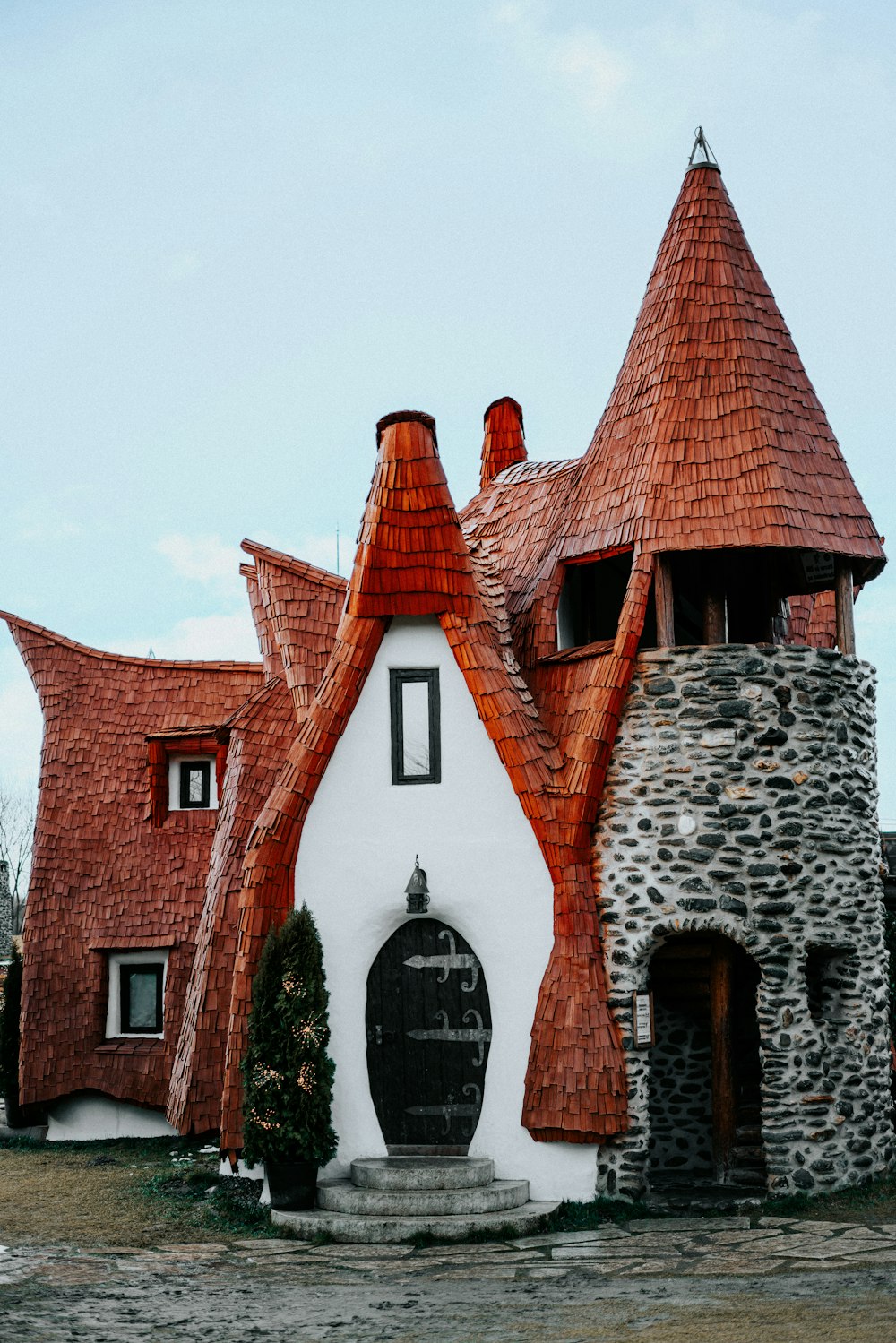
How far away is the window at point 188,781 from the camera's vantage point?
57.6ft

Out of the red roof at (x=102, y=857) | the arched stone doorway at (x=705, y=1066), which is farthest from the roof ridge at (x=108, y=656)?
the arched stone doorway at (x=705, y=1066)

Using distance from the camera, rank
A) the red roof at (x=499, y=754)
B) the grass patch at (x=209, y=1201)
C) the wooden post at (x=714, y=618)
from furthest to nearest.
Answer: the wooden post at (x=714, y=618) → the red roof at (x=499, y=754) → the grass patch at (x=209, y=1201)

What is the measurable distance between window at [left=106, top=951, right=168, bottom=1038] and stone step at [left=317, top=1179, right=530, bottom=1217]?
588cm

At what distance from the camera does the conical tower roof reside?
12.9 m

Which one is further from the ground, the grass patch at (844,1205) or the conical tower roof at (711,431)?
the conical tower roof at (711,431)

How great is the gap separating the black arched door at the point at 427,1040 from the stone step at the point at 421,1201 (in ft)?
2.97

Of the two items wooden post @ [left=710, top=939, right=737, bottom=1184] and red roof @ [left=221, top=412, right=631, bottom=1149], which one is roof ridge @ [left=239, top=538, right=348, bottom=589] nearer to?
red roof @ [left=221, top=412, right=631, bottom=1149]

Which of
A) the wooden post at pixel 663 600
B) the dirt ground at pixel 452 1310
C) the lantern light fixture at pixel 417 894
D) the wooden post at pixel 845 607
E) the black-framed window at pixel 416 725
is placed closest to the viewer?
the dirt ground at pixel 452 1310

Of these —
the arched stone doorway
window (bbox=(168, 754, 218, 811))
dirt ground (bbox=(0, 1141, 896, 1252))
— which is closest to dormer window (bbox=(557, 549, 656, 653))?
the arched stone doorway

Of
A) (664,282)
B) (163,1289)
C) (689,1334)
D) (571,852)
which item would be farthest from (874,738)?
(163,1289)

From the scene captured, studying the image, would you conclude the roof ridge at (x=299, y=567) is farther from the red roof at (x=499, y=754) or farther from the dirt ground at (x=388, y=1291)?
the dirt ground at (x=388, y=1291)

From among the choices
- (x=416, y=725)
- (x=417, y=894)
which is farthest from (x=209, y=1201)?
(x=416, y=725)

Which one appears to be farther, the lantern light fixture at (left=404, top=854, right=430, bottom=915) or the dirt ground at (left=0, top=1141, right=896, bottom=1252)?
the lantern light fixture at (left=404, top=854, right=430, bottom=915)

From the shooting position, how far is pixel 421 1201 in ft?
36.2
